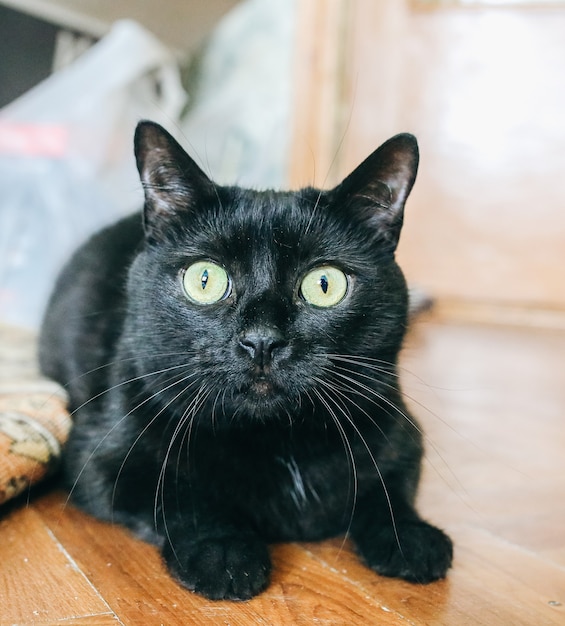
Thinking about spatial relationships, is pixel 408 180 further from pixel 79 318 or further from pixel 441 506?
pixel 79 318

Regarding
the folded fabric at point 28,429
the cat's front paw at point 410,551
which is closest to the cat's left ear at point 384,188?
the cat's front paw at point 410,551

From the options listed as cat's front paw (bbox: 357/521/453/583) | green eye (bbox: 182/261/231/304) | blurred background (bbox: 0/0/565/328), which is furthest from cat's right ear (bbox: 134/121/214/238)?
blurred background (bbox: 0/0/565/328)

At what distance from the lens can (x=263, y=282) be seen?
32.9 inches

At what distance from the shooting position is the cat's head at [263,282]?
2.62 feet

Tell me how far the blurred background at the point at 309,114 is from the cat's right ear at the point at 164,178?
41.7 inches

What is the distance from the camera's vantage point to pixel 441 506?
106 cm

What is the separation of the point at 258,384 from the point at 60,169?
153 centimetres

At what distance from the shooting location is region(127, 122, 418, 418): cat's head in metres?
0.80

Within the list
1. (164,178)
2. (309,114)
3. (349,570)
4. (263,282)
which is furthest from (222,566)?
(309,114)

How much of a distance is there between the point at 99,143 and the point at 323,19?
1.11 meters

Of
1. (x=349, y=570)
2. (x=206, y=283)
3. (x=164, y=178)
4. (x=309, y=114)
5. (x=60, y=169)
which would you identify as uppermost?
(x=309, y=114)

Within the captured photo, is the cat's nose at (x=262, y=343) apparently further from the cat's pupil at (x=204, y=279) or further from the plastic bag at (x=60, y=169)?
the plastic bag at (x=60, y=169)

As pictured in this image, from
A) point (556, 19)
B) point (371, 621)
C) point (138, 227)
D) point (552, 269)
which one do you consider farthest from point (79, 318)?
point (556, 19)

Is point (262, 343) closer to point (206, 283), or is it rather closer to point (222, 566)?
point (206, 283)
